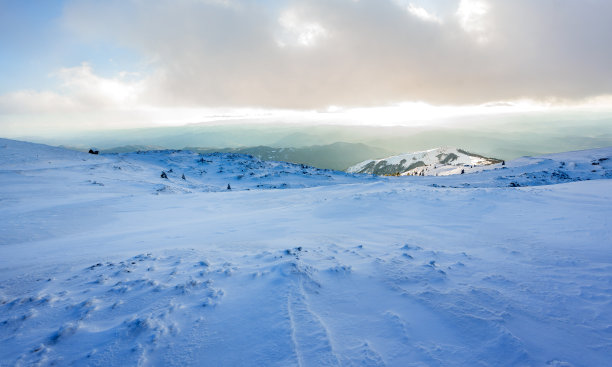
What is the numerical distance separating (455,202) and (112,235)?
1138 cm

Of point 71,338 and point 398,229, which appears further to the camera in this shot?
point 398,229

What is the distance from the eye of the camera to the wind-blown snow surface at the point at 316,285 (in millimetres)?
2741

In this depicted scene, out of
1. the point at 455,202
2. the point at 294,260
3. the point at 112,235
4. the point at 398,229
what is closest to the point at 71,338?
the point at 294,260

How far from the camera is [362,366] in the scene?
250 cm

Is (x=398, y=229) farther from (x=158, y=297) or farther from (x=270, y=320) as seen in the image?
(x=158, y=297)

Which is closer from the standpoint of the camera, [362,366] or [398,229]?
[362,366]

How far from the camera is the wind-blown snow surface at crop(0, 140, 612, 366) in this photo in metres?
2.74

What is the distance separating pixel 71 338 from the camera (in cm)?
288

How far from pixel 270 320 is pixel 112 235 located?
6482mm

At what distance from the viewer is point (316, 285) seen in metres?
3.95

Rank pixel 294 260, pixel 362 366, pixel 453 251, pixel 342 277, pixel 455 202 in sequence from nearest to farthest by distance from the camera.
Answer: pixel 362 366 → pixel 342 277 → pixel 294 260 → pixel 453 251 → pixel 455 202

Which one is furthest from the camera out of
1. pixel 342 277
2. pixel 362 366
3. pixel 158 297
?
pixel 342 277

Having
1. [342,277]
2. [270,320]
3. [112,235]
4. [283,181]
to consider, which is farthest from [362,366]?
[283,181]

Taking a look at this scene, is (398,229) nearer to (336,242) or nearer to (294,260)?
(336,242)
